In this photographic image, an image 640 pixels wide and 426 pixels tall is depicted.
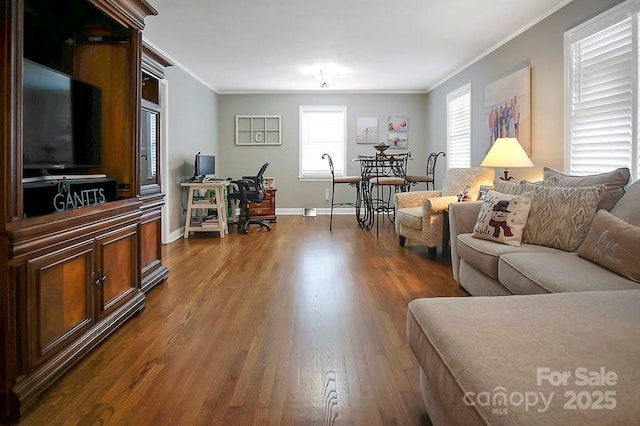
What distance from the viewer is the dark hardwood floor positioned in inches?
69.5

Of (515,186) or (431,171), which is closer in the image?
(515,186)

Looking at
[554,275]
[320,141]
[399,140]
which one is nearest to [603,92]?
[554,275]

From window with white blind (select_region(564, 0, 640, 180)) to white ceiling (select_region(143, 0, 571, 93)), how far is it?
1.89ft

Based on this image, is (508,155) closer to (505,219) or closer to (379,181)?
(505,219)

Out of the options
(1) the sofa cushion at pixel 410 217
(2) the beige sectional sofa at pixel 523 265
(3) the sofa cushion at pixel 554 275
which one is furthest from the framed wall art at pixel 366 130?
(3) the sofa cushion at pixel 554 275

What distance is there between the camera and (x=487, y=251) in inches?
115

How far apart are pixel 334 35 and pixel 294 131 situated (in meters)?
3.83

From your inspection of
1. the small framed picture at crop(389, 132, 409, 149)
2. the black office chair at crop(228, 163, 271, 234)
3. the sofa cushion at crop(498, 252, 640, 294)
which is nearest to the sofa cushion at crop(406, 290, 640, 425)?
the sofa cushion at crop(498, 252, 640, 294)

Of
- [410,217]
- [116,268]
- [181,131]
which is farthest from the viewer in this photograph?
[181,131]

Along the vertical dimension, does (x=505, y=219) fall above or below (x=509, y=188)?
below

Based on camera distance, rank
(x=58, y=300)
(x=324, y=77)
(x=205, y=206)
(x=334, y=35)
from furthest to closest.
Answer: (x=324, y=77), (x=205, y=206), (x=334, y=35), (x=58, y=300)

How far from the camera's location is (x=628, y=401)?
972 millimetres

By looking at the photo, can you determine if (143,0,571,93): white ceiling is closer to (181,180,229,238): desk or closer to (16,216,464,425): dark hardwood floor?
(181,180,229,238): desk

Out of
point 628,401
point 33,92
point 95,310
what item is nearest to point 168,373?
point 95,310
